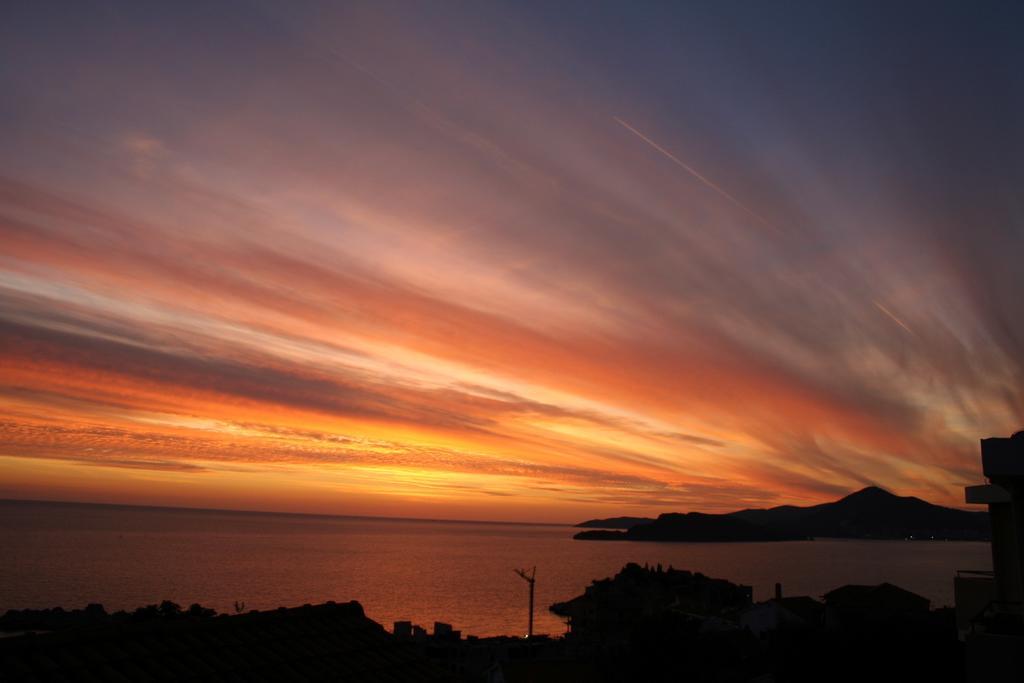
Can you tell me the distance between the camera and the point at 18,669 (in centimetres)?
541

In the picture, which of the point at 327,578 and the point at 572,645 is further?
the point at 327,578

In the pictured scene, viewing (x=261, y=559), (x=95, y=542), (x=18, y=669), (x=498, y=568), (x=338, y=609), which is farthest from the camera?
(x=95, y=542)

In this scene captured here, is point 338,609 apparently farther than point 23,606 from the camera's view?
No

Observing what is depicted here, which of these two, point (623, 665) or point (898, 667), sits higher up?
point (898, 667)

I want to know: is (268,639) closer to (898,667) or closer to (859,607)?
(898,667)

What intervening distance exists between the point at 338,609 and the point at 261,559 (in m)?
167

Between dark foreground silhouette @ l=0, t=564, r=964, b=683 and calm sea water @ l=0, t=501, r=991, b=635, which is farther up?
dark foreground silhouette @ l=0, t=564, r=964, b=683

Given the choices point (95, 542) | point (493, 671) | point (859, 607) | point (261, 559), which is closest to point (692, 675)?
point (493, 671)

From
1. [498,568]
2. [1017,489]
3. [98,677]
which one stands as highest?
[1017,489]

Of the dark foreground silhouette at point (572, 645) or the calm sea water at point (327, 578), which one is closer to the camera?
the dark foreground silhouette at point (572, 645)

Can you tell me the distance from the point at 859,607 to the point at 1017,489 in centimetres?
4888

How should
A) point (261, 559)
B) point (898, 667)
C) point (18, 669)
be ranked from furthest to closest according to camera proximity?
point (261, 559) < point (898, 667) < point (18, 669)

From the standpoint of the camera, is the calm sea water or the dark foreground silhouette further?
the calm sea water

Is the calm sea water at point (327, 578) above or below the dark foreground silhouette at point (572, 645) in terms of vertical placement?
below
